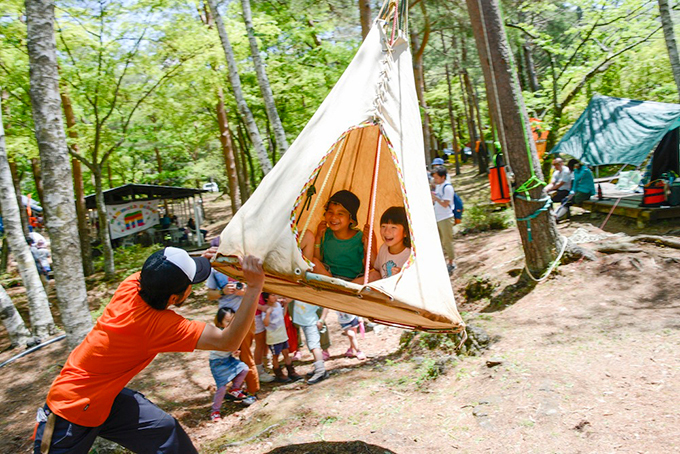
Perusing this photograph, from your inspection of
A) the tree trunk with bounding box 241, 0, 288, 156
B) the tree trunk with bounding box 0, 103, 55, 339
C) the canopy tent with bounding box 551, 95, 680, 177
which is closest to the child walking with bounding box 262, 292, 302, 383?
the tree trunk with bounding box 241, 0, 288, 156

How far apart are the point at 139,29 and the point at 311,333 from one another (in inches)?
319

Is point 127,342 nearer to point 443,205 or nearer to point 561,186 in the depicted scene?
point 443,205

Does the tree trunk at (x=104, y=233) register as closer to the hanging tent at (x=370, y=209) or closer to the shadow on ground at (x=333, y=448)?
the hanging tent at (x=370, y=209)

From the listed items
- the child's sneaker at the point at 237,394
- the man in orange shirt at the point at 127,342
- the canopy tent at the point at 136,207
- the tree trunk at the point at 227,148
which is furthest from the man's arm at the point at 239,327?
the canopy tent at the point at 136,207

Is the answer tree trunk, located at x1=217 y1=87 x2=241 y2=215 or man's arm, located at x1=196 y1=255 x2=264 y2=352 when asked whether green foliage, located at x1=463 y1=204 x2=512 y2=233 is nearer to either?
tree trunk, located at x1=217 y1=87 x2=241 y2=215

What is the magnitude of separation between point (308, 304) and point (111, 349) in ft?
7.79

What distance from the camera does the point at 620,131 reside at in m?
8.62

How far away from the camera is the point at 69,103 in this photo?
413 inches

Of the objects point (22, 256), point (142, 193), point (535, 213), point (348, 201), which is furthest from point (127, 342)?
point (142, 193)

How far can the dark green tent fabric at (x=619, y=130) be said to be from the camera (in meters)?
7.99

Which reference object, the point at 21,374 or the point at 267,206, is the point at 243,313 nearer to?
the point at 267,206

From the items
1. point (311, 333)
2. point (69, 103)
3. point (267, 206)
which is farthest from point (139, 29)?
point (267, 206)

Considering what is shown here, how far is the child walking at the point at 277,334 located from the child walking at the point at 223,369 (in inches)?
17.1

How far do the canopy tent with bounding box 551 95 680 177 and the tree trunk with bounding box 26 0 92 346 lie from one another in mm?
7968
